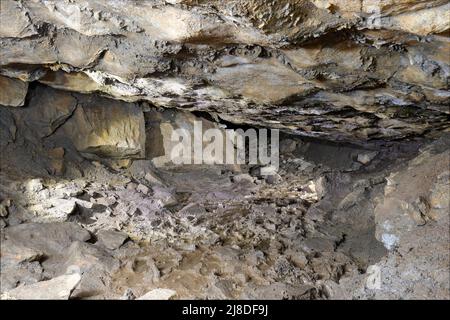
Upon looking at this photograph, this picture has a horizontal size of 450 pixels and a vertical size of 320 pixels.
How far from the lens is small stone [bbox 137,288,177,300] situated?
261 centimetres

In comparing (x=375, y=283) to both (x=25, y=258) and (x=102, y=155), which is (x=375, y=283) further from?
(x=102, y=155)

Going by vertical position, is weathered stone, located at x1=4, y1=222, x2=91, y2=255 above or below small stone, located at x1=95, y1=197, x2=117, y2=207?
below

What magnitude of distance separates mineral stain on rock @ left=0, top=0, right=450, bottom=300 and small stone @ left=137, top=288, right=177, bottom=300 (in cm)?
1

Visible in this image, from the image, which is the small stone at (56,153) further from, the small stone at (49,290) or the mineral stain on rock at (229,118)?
the small stone at (49,290)

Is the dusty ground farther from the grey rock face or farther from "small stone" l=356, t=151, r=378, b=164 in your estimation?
the grey rock face

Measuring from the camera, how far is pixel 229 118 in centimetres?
525

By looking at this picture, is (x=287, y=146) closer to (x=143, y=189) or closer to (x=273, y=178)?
(x=273, y=178)

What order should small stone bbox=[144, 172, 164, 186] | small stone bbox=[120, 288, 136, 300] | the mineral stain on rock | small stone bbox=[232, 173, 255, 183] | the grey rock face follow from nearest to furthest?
the grey rock face < the mineral stain on rock < small stone bbox=[120, 288, 136, 300] < small stone bbox=[144, 172, 164, 186] < small stone bbox=[232, 173, 255, 183]

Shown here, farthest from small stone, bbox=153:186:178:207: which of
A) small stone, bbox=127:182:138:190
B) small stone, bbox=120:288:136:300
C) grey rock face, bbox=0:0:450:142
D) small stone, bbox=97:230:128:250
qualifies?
small stone, bbox=120:288:136:300

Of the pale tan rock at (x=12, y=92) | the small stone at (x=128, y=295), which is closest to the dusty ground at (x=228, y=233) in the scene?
the small stone at (x=128, y=295)

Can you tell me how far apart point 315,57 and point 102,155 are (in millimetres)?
3917

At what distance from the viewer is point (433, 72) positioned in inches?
103
